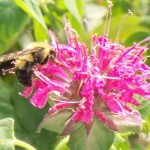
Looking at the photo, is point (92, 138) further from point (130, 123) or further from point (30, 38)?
point (30, 38)

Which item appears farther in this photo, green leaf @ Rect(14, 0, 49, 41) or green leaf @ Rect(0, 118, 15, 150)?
green leaf @ Rect(14, 0, 49, 41)

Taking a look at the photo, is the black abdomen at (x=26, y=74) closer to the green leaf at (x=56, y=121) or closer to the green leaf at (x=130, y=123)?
the green leaf at (x=56, y=121)

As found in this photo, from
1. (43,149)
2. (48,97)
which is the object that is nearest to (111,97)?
(48,97)

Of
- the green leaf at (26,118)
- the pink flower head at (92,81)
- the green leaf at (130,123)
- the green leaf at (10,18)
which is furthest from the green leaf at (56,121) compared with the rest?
the green leaf at (10,18)

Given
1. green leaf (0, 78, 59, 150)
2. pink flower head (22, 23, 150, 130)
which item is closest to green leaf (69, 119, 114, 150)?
pink flower head (22, 23, 150, 130)

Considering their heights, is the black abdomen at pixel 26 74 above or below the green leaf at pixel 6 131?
above

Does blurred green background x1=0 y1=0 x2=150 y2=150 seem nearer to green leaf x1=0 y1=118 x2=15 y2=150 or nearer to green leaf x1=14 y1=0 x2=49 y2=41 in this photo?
green leaf x1=14 y1=0 x2=49 y2=41
